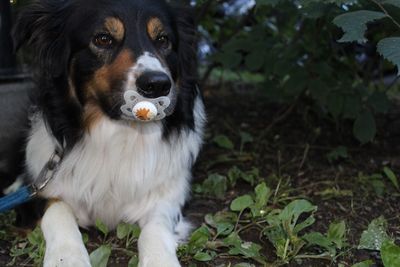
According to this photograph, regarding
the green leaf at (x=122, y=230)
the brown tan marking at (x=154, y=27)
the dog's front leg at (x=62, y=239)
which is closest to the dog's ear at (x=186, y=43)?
the brown tan marking at (x=154, y=27)

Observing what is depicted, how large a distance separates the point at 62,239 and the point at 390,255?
4.63ft

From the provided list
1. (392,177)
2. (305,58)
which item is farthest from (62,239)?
(305,58)

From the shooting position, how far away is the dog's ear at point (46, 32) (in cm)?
312

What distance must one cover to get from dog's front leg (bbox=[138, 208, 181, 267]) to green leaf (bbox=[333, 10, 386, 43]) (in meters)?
1.16

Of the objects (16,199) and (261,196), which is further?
(261,196)

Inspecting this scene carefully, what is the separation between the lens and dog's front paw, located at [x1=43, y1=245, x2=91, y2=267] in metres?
2.57

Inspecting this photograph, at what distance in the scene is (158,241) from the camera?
9.20 ft

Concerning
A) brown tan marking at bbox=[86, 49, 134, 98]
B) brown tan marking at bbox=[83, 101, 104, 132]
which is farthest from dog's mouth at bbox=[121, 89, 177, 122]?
brown tan marking at bbox=[83, 101, 104, 132]

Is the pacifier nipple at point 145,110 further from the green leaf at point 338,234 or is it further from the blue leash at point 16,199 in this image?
the green leaf at point 338,234

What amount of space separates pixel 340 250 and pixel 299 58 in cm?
187

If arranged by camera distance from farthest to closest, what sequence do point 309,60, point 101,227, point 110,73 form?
1. point 309,60
2. point 101,227
3. point 110,73

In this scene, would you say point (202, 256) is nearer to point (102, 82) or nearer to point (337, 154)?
point (102, 82)

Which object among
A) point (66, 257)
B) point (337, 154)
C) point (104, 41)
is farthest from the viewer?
point (337, 154)

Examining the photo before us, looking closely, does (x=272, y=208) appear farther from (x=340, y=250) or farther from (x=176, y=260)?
(x=176, y=260)
